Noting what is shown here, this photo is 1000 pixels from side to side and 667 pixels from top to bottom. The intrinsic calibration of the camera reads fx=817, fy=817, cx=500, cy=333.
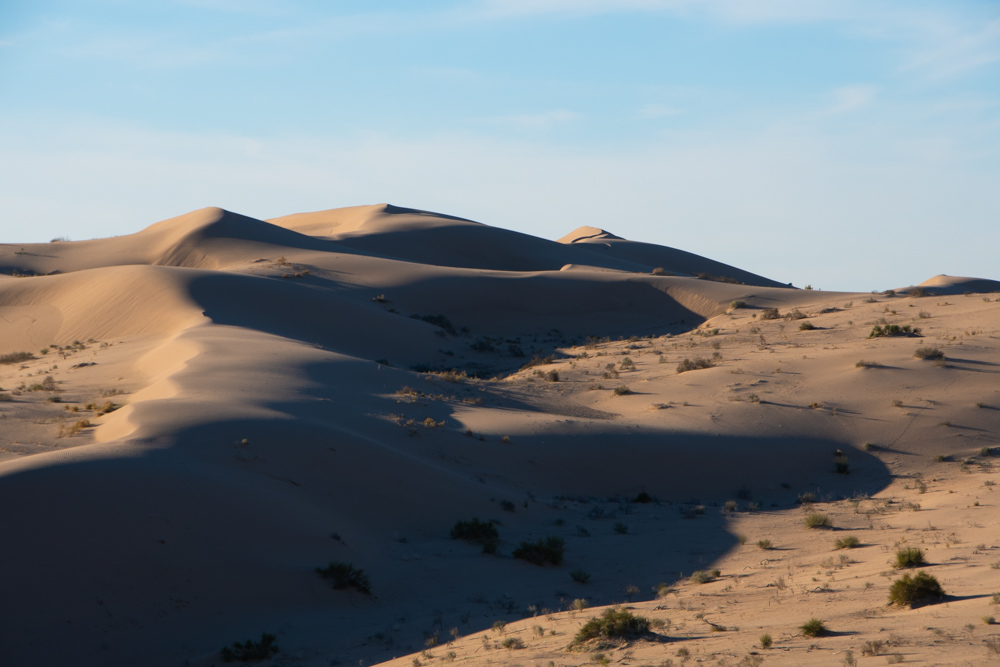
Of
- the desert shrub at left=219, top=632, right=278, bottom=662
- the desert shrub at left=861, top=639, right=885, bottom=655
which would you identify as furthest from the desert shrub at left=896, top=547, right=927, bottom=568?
the desert shrub at left=219, top=632, right=278, bottom=662

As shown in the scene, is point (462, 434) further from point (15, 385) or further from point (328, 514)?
point (15, 385)

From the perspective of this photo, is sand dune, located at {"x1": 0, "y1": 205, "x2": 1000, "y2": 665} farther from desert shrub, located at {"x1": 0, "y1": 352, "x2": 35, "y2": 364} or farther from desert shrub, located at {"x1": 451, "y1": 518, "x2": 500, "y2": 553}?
desert shrub, located at {"x1": 0, "y1": 352, "x2": 35, "y2": 364}

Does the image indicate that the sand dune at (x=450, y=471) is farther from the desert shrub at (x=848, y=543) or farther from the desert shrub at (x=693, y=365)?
the desert shrub at (x=848, y=543)

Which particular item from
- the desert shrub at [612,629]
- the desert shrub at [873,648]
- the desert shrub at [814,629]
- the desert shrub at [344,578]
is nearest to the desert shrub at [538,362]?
the desert shrub at [344,578]

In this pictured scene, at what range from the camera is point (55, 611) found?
950 cm

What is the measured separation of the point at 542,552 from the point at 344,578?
330 cm

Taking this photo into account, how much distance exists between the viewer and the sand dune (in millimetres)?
9594

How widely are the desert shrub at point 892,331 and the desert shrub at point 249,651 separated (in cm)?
2548

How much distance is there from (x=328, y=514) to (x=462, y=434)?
6.02 metres

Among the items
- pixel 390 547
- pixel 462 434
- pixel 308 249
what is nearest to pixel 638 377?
pixel 462 434

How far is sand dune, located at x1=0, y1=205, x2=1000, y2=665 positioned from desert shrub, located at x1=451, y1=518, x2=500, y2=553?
0.21m

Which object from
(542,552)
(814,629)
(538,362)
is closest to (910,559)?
(814,629)

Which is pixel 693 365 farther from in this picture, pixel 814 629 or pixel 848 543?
pixel 814 629

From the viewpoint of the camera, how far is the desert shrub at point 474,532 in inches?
543
